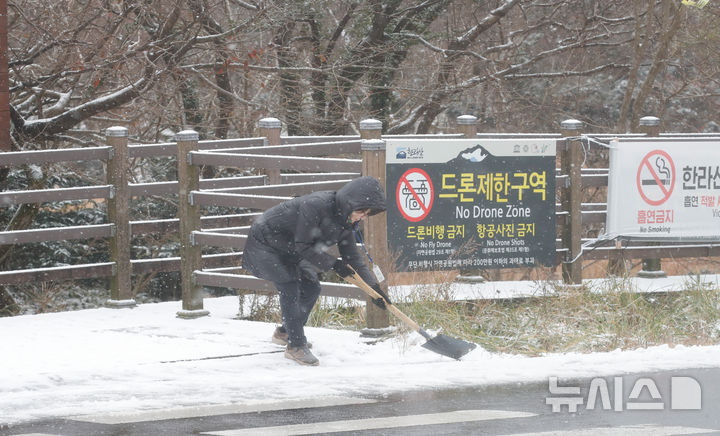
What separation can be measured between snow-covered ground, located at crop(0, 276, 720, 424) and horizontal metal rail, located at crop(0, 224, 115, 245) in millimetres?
764

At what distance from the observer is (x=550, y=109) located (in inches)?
755

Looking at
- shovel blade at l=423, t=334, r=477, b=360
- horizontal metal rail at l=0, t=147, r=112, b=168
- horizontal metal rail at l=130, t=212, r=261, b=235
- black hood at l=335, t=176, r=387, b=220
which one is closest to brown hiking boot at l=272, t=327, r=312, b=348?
shovel blade at l=423, t=334, r=477, b=360

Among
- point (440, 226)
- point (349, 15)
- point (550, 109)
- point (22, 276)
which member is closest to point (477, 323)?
point (440, 226)

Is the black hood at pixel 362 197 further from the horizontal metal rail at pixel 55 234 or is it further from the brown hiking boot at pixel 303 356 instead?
the horizontal metal rail at pixel 55 234

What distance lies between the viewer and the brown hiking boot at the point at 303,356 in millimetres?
7395

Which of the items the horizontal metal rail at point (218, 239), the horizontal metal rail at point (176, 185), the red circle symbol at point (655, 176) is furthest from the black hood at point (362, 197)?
the red circle symbol at point (655, 176)

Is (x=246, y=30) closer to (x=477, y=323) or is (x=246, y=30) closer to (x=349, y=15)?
(x=349, y=15)

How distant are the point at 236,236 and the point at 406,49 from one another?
8718 millimetres

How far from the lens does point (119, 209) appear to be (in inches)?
376

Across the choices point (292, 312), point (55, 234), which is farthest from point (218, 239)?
point (292, 312)

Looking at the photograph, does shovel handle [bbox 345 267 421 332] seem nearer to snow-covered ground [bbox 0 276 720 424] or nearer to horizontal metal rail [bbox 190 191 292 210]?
snow-covered ground [bbox 0 276 720 424]

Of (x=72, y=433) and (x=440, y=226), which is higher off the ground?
(x=440, y=226)

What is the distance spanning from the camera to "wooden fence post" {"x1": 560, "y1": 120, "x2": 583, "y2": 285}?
10.4 meters

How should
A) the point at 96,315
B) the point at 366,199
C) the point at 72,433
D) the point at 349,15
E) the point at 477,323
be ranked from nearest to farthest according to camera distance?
1. the point at 72,433
2. the point at 366,199
3. the point at 477,323
4. the point at 96,315
5. the point at 349,15
